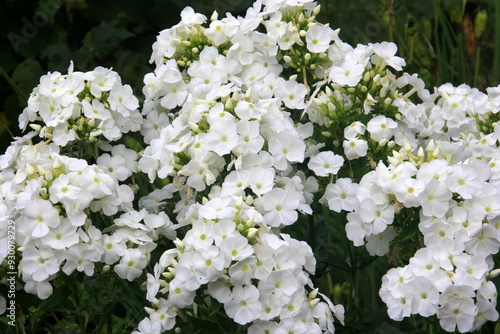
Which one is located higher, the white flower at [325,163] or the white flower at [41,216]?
the white flower at [41,216]

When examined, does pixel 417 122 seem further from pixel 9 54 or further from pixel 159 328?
pixel 9 54

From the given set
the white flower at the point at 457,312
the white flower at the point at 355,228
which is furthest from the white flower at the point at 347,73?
the white flower at the point at 457,312

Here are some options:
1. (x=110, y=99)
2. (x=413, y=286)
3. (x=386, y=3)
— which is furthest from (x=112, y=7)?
(x=413, y=286)

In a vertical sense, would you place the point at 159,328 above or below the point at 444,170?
below

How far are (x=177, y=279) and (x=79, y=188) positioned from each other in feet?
1.07

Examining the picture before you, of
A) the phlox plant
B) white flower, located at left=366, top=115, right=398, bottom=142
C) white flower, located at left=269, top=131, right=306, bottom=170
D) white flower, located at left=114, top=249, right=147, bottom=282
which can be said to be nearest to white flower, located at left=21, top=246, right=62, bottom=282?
the phlox plant

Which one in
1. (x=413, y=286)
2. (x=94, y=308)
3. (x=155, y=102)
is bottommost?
(x=94, y=308)

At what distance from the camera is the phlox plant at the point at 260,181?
5.48ft

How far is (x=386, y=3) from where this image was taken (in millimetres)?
2895

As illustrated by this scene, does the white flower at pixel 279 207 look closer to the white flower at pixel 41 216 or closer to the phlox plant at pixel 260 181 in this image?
the phlox plant at pixel 260 181

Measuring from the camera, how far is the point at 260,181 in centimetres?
180

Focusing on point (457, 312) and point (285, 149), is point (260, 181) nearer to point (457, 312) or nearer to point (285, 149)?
point (285, 149)

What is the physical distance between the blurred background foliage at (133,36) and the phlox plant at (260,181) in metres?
0.65

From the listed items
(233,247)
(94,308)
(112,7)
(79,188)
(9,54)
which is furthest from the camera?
(112,7)
